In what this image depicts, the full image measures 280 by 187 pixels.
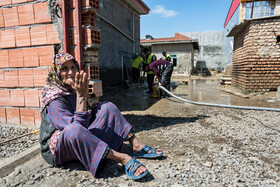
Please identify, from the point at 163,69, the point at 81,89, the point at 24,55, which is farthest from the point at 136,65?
the point at 81,89

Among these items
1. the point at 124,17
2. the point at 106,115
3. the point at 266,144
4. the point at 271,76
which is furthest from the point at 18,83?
the point at 124,17

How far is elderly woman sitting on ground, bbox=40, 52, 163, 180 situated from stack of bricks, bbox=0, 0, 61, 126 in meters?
1.34

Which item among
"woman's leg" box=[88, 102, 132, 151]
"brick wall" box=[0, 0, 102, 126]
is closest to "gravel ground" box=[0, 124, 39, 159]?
"brick wall" box=[0, 0, 102, 126]

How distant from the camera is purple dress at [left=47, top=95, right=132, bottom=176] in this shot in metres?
1.77

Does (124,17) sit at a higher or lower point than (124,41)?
higher

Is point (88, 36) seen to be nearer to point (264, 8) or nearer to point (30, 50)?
point (30, 50)

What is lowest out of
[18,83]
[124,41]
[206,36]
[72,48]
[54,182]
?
[54,182]

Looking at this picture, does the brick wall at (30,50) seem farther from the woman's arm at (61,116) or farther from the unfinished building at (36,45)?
the woman's arm at (61,116)

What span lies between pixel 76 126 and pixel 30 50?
228 centimetres

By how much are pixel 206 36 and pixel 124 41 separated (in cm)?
2156

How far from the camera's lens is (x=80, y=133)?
1745mm

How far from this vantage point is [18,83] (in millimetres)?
3428

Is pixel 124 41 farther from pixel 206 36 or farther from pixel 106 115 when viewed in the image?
pixel 206 36

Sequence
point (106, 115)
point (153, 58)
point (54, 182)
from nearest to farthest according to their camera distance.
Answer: point (54, 182), point (106, 115), point (153, 58)
